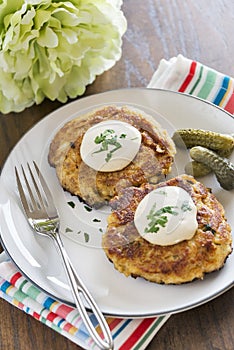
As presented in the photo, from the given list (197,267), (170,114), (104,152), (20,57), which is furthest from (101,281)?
(20,57)

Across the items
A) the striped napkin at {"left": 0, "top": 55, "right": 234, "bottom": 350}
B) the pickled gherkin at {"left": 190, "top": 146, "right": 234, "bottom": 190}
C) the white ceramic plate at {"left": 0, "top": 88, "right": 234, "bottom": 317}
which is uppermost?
the pickled gherkin at {"left": 190, "top": 146, "right": 234, "bottom": 190}

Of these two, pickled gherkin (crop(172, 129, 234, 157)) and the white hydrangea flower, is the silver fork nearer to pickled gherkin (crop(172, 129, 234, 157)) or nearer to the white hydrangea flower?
the white hydrangea flower

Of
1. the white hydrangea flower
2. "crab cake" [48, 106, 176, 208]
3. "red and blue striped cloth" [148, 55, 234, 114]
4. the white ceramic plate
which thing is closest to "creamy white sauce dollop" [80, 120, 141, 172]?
"crab cake" [48, 106, 176, 208]

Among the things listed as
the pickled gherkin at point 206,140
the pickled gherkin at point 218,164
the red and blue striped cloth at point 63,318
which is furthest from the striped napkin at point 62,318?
the pickled gherkin at point 206,140

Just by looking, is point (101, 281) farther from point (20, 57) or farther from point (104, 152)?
point (20, 57)

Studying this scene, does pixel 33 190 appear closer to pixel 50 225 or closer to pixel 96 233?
pixel 50 225

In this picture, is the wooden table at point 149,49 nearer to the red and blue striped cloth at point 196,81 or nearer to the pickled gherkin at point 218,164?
the red and blue striped cloth at point 196,81
